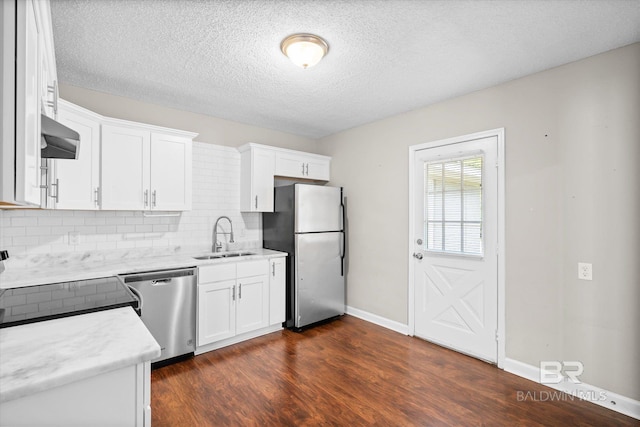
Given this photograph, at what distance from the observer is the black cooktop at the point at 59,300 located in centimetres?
143

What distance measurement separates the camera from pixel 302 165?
14.3 ft

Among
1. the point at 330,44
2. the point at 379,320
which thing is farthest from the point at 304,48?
the point at 379,320

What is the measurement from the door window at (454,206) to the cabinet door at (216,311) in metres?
2.18

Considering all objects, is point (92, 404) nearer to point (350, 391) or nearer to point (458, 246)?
point (350, 391)

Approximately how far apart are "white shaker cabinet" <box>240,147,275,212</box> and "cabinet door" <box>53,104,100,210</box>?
1547 mm

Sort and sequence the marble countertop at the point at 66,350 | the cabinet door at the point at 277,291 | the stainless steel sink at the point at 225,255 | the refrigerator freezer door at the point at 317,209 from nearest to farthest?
the marble countertop at the point at 66,350 → the stainless steel sink at the point at 225,255 → the cabinet door at the point at 277,291 → the refrigerator freezer door at the point at 317,209

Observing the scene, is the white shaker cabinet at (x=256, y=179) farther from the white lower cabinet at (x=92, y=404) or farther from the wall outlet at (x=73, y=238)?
the white lower cabinet at (x=92, y=404)

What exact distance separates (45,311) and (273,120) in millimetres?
3113

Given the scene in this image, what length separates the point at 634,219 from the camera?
220 centimetres

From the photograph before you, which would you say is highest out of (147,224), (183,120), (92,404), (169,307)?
(183,120)

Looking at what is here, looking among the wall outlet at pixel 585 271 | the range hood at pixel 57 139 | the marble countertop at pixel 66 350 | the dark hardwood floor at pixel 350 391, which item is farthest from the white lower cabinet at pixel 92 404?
the wall outlet at pixel 585 271

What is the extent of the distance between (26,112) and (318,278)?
3302 millimetres

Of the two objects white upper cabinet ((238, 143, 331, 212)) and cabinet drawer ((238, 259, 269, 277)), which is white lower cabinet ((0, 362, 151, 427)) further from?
white upper cabinet ((238, 143, 331, 212))

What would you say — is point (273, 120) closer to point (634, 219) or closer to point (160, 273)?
point (160, 273)
